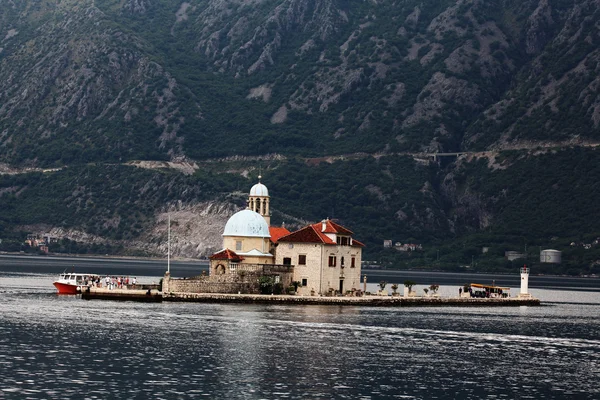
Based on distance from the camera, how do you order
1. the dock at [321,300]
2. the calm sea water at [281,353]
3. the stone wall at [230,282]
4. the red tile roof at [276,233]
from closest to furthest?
the calm sea water at [281,353] < the dock at [321,300] < the stone wall at [230,282] < the red tile roof at [276,233]

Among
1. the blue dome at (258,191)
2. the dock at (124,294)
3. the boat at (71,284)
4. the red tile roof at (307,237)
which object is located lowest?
the dock at (124,294)

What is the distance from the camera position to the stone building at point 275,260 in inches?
5586

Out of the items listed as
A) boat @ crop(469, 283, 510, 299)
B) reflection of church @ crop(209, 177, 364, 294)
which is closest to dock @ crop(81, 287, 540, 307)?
reflection of church @ crop(209, 177, 364, 294)

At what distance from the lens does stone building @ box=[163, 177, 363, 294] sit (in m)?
142

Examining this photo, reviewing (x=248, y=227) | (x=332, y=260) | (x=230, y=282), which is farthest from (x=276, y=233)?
(x=230, y=282)

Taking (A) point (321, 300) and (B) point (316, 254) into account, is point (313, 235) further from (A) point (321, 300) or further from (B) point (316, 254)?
(A) point (321, 300)

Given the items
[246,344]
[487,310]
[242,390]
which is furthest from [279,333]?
[487,310]

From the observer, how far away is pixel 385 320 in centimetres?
12575

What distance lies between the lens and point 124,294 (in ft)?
463

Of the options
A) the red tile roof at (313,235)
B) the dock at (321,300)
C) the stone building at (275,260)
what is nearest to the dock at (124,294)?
the dock at (321,300)

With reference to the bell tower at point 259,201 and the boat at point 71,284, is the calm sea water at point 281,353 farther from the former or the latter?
the bell tower at point 259,201

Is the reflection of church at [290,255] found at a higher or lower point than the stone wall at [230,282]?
higher

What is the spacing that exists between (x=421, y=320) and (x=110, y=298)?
113ft

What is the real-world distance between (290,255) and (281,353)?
5096 centimetres
